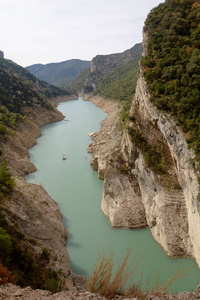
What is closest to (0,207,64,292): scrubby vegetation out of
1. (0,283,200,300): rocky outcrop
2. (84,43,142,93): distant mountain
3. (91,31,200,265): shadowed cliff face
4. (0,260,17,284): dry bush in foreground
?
(0,260,17,284): dry bush in foreground

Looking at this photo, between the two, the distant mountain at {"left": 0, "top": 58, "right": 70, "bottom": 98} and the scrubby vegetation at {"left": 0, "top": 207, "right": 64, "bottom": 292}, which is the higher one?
the distant mountain at {"left": 0, "top": 58, "right": 70, "bottom": 98}

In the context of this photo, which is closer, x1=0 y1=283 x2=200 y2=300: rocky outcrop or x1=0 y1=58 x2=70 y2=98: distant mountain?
x1=0 y1=283 x2=200 y2=300: rocky outcrop

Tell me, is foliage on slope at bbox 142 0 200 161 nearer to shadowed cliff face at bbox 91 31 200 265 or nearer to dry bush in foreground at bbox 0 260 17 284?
shadowed cliff face at bbox 91 31 200 265

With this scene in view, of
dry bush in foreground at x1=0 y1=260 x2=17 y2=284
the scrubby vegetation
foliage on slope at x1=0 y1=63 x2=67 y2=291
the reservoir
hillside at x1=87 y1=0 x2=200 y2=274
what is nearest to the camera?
dry bush in foreground at x1=0 y1=260 x2=17 y2=284

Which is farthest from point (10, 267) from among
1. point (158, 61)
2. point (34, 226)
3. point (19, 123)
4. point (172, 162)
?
point (19, 123)

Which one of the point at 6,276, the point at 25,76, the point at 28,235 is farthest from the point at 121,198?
the point at 25,76

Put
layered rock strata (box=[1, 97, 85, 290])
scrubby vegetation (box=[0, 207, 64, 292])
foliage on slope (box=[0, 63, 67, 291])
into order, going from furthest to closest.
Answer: layered rock strata (box=[1, 97, 85, 290]) → foliage on slope (box=[0, 63, 67, 291]) → scrubby vegetation (box=[0, 207, 64, 292])

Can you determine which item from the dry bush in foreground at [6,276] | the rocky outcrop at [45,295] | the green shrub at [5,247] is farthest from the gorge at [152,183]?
the rocky outcrop at [45,295]

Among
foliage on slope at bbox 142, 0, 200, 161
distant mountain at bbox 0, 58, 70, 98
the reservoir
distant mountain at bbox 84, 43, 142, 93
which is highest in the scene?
distant mountain at bbox 84, 43, 142, 93
